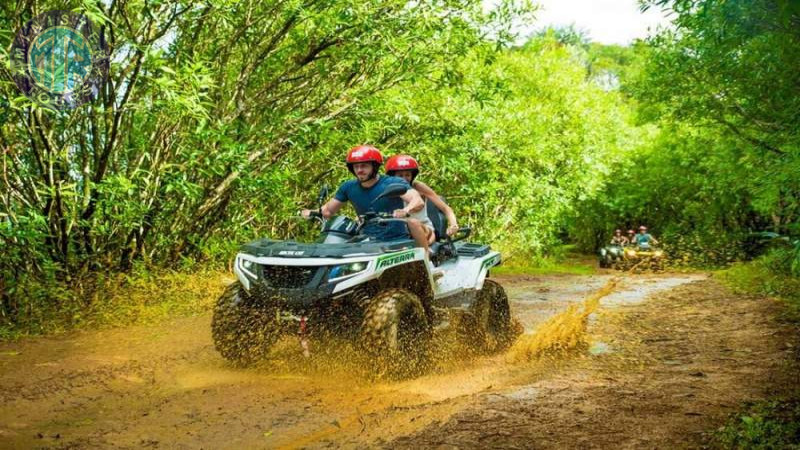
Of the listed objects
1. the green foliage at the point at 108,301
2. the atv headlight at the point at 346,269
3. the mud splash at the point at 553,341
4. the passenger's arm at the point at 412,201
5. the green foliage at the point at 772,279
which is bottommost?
the green foliage at the point at 772,279

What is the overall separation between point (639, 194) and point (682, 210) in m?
2.19

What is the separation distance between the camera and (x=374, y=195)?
23.7 feet

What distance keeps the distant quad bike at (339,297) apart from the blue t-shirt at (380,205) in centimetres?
13

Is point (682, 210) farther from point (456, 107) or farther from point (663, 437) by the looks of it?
point (663, 437)

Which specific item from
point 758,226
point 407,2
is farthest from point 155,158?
point 758,226

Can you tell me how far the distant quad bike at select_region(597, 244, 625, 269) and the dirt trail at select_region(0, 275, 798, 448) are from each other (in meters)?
17.8

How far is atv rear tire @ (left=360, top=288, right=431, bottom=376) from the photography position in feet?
20.0

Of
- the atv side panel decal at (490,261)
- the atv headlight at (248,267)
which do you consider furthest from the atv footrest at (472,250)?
the atv headlight at (248,267)

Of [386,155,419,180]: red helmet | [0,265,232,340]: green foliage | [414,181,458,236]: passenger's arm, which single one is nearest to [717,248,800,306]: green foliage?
[414,181,458,236]: passenger's arm

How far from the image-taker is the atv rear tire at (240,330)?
6.66 m

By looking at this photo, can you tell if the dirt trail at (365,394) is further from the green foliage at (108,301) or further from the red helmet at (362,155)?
the red helmet at (362,155)

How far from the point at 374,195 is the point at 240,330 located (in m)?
1.75

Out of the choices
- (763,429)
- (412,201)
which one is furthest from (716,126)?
(763,429)

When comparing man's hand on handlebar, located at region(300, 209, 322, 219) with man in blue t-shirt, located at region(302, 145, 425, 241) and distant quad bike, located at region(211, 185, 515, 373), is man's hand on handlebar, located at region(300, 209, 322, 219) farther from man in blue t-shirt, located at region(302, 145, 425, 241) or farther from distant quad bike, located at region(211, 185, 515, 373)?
distant quad bike, located at region(211, 185, 515, 373)
